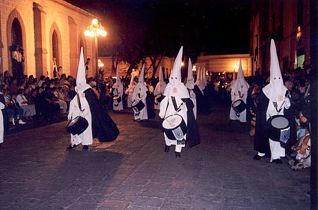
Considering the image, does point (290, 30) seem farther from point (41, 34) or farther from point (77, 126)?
point (77, 126)

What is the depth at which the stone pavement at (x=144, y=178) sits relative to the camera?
616 cm

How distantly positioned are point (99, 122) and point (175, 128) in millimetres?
2305

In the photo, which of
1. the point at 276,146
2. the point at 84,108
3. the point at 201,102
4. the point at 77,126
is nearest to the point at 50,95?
the point at 201,102

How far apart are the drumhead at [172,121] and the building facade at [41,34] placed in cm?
1288

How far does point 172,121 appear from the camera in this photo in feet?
31.3

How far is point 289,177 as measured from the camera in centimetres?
755

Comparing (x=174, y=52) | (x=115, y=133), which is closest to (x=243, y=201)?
(x=115, y=133)

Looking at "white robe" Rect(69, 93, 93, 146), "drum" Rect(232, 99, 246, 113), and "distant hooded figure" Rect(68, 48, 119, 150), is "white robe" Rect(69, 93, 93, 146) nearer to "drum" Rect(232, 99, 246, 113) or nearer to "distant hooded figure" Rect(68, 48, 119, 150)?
"distant hooded figure" Rect(68, 48, 119, 150)

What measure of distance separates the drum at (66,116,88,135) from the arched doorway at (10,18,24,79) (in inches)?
481

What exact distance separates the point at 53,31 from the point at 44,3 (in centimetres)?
219

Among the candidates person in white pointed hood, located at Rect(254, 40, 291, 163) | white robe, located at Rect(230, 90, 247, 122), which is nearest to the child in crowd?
person in white pointed hood, located at Rect(254, 40, 291, 163)

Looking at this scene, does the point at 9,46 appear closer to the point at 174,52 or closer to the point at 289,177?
the point at 289,177

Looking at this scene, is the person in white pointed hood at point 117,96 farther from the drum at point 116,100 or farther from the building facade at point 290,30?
the building facade at point 290,30

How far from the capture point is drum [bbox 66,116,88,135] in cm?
1007
